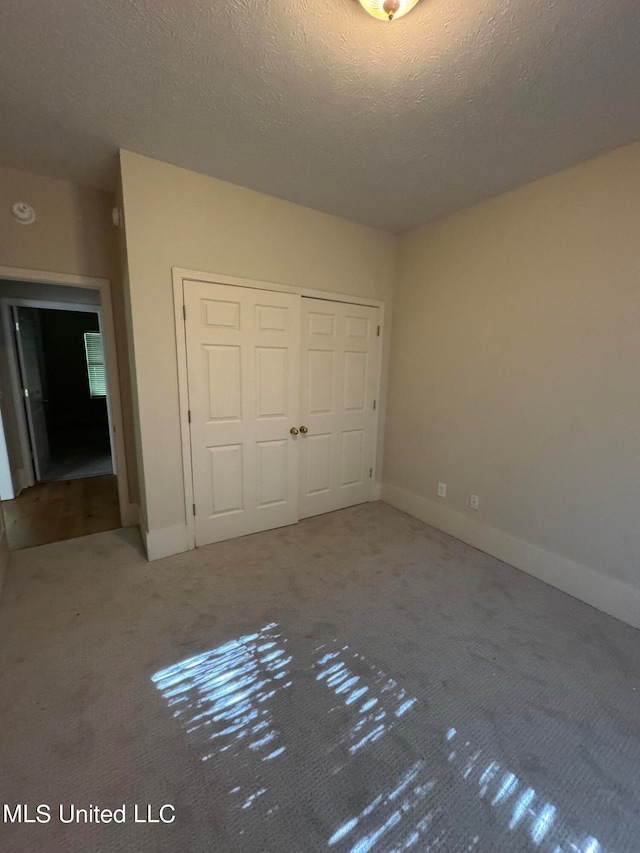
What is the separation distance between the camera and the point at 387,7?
3.88ft

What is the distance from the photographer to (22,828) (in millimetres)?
1074

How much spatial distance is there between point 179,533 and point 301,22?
111 inches

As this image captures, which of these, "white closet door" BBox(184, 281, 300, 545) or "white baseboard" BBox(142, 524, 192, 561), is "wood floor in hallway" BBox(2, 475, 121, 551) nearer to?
"white baseboard" BBox(142, 524, 192, 561)

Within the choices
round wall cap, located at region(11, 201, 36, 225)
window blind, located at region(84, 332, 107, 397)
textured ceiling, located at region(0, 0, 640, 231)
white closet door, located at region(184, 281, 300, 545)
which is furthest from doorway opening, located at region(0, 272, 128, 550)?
window blind, located at region(84, 332, 107, 397)

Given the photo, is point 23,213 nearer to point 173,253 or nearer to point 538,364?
point 173,253

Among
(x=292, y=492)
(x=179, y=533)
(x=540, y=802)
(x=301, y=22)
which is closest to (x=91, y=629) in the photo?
(x=179, y=533)

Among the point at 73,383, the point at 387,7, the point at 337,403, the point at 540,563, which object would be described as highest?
the point at 387,7

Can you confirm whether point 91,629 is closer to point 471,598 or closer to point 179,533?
point 179,533

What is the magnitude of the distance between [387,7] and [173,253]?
5.50ft

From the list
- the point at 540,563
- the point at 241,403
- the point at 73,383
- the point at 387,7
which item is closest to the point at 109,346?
the point at 241,403

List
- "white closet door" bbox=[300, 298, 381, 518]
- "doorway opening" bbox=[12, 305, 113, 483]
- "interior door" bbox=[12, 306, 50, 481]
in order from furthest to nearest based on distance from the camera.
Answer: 1. "doorway opening" bbox=[12, 305, 113, 483]
2. "interior door" bbox=[12, 306, 50, 481]
3. "white closet door" bbox=[300, 298, 381, 518]

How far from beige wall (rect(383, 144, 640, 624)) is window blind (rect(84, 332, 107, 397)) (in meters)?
6.98

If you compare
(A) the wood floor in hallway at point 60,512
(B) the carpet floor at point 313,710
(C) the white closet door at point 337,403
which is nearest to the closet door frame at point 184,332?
(C) the white closet door at point 337,403

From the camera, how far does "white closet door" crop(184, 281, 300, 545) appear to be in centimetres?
254
